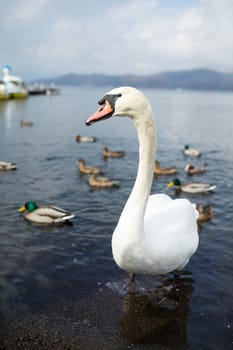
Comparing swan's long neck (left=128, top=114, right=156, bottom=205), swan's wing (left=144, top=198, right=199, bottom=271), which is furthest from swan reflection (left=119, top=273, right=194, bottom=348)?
swan's long neck (left=128, top=114, right=156, bottom=205)

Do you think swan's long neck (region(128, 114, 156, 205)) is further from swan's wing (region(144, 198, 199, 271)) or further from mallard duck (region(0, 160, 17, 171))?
mallard duck (region(0, 160, 17, 171))

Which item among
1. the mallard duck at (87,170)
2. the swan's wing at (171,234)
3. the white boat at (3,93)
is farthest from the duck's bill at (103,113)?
the white boat at (3,93)

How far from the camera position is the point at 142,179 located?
508 centimetres

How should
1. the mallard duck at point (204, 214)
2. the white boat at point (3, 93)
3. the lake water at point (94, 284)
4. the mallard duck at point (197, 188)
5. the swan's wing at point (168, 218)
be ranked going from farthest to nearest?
the white boat at point (3, 93) → the mallard duck at point (197, 188) → the mallard duck at point (204, 214) → the swan's wing at point (168, 218) → the lake water at point (94, 284)

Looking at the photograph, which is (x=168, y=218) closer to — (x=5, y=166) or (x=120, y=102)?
(x=120, y=102)

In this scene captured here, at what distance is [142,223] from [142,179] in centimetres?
59

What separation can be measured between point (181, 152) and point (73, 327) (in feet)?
52.8

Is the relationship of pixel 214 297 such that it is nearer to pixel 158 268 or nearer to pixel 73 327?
pixel 158 268

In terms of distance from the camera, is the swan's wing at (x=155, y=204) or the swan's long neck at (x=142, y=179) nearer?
the swan's long neck at (x=142, y=179)

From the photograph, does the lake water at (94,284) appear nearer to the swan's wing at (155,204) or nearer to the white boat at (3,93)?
the swan's wing at (155,204)

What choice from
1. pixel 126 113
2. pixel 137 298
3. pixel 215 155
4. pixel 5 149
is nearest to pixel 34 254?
pixel 137 298

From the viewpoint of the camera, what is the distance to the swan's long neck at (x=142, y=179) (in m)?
4.82

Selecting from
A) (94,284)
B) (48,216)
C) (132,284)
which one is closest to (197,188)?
(48,216)

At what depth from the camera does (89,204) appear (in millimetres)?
10961
